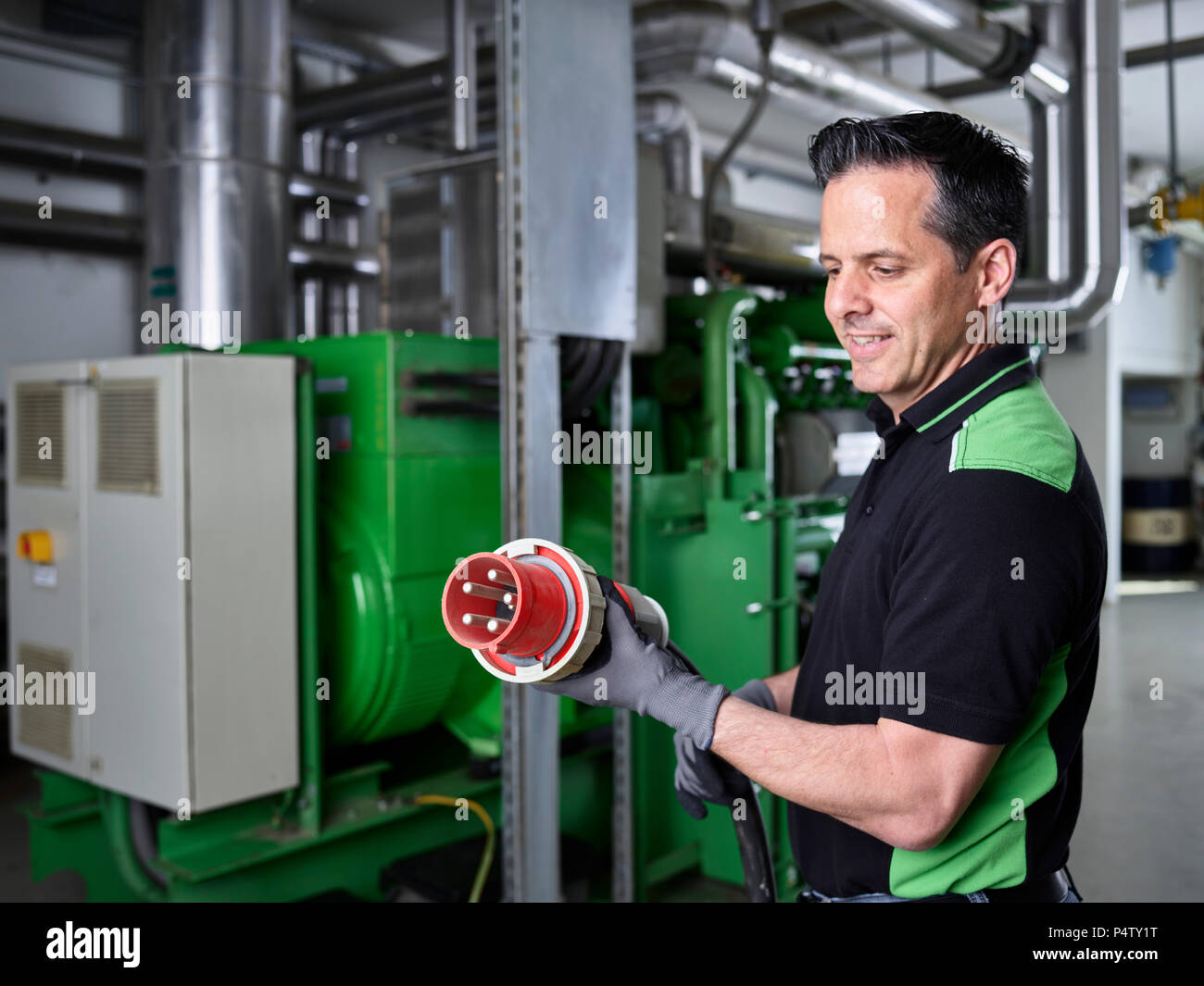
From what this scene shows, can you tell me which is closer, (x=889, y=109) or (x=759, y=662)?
(x=759, y=662)

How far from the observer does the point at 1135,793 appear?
464 cm

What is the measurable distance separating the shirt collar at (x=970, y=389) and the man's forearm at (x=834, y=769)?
14.3 inches

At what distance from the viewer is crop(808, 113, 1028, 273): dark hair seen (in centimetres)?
123

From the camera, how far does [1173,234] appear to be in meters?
9.69

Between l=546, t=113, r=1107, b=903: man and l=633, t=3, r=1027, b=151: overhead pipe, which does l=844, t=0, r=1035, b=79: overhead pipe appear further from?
l=546, t=113, r=1107, b=903: man

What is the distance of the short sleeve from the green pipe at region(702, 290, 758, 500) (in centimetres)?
238

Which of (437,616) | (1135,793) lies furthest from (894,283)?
(1135,793)

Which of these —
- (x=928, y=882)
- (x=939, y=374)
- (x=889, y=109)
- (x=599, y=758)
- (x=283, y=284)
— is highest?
(x=889, y=109)

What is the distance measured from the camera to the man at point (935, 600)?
42.4 inches

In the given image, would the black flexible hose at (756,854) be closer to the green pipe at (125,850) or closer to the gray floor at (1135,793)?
the green pipe at (125,850)
